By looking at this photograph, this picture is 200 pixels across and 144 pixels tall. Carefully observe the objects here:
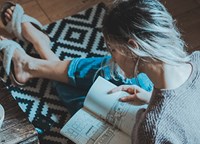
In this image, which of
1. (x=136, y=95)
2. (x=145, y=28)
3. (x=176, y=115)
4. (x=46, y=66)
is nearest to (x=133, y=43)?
(x=145, y=28)

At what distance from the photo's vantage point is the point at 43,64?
4.75 feet

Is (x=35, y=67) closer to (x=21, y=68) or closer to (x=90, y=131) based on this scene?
(x=21, y=68)

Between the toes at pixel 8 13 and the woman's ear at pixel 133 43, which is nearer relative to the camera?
the woman's ear at pixel 133 43

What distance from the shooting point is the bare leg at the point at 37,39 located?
1.51 m

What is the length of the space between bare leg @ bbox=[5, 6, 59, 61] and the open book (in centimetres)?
26

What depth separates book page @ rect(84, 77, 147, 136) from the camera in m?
1.24

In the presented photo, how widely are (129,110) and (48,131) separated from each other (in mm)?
285

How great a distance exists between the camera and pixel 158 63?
98cm

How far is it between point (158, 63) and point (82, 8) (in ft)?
2.60

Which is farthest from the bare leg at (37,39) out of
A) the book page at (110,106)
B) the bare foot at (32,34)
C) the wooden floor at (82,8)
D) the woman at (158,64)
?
the woman at (158,64)

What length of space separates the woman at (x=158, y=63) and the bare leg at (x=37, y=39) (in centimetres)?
53

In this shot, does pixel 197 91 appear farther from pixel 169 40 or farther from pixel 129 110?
pixel 129 110

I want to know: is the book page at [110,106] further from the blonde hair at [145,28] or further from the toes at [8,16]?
the toes at [8,16]

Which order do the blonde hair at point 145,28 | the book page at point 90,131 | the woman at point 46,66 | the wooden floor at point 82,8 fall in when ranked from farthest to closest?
→ the wooden floor at point 82,8 → the woman at point 46,66 → the book page at point 90,131 → the blonde hair at point 145,28
